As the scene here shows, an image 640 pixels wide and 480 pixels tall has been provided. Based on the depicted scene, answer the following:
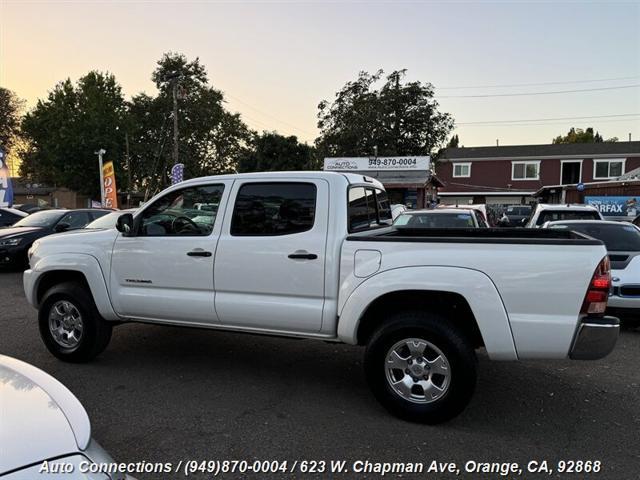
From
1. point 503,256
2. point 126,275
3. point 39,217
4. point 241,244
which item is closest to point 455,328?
point 503,256

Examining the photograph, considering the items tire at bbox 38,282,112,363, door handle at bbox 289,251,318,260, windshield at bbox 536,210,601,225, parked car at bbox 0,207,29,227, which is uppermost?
windshield at bbox 536,210,601,225

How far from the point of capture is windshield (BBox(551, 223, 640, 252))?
7145 mm

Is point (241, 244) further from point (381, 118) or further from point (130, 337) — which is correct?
point (381, 118)

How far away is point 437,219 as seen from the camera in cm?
941

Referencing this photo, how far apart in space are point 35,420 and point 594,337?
11.0 feet

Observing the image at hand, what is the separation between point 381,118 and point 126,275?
32797 millimetres

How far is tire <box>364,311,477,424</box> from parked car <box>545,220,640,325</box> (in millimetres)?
3828

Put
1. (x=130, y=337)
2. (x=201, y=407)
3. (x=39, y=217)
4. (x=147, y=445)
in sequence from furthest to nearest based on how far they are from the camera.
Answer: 1. (x=39, y=217)
2. (x=130, y=337)
3. (x=201, y=407)
4. (x=147, y=445)

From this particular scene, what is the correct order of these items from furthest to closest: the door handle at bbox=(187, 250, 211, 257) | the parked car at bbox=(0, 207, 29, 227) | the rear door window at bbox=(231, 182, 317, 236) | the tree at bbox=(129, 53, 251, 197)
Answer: the tree at bbox=(129, 53, 251, 197) → the parked car at bbox=(0, 207, 29, 227) → the door handle at bbox=(187, 250, 211, 257) → the rear door window at bbox=(231, 182, 317, 236)

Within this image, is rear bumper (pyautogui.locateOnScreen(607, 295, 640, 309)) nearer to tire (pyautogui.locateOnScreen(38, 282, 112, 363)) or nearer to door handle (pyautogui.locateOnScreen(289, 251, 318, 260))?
door handle (pyautogui.locateOnScreen(289, 251, 318, 260))

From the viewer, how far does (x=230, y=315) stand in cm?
424

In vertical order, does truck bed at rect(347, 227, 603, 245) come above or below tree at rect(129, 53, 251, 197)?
below

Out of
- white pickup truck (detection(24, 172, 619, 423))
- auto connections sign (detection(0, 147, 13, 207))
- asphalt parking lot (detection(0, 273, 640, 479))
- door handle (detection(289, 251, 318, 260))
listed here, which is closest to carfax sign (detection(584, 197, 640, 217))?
asphalt parking lot (detection(0, 273, 640, 479))

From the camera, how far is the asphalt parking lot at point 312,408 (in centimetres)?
329
